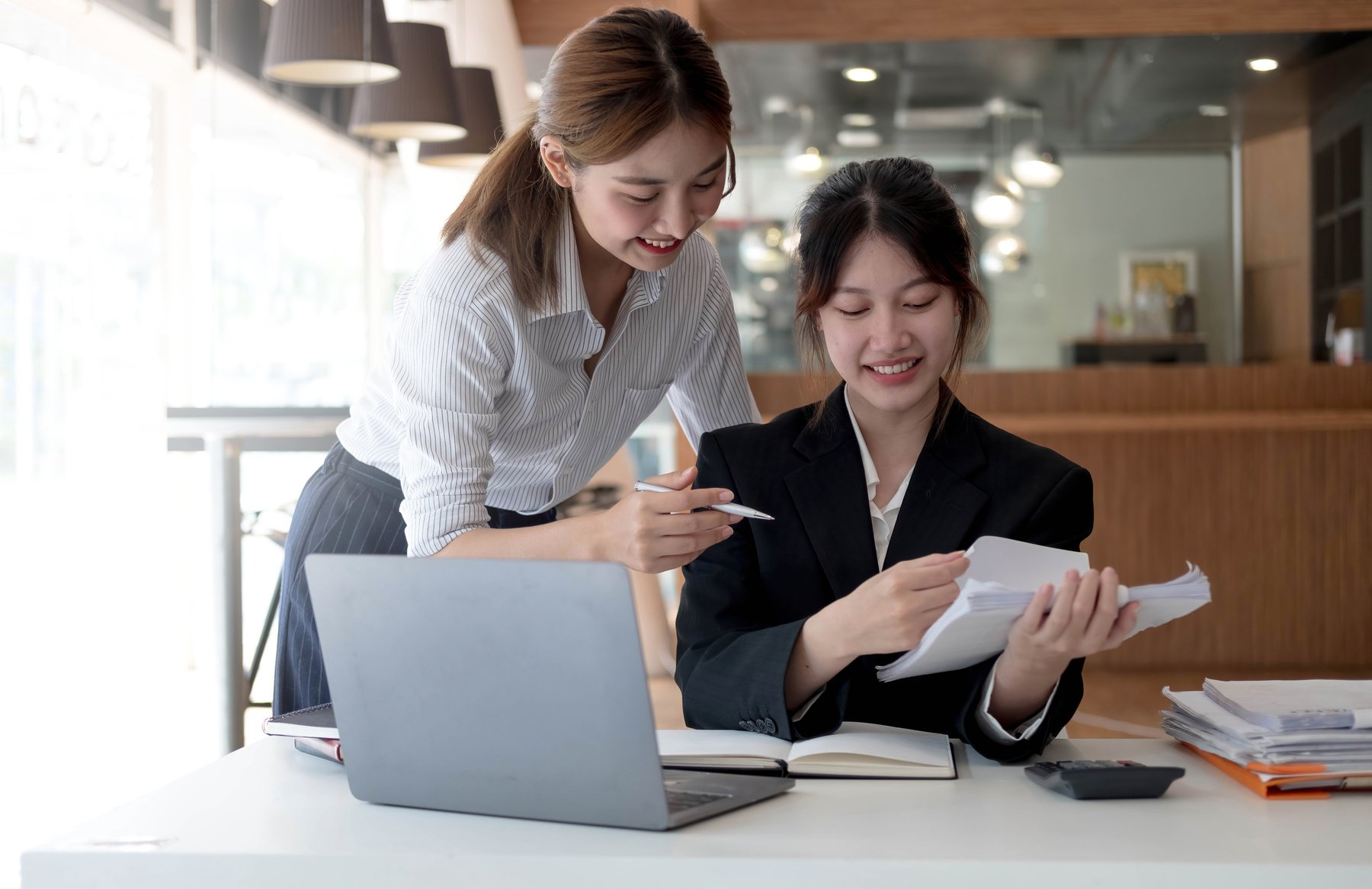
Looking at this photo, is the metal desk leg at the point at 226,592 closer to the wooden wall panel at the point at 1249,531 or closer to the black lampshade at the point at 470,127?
the black lampshade at the point at 470,127

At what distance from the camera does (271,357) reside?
454 cm

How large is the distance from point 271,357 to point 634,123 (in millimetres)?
3677

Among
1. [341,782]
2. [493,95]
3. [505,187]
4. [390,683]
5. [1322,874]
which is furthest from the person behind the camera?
[493,95]

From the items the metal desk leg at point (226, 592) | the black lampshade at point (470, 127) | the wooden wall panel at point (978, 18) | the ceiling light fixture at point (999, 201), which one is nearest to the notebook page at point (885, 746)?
the metal desk leg at point (226, 592)

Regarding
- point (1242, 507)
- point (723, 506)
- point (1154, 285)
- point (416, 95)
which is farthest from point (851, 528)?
point (1154, 285)

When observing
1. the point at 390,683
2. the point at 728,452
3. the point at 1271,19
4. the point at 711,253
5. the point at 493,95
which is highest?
the point at 1271,19

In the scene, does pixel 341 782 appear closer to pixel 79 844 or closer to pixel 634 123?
pixel 79 844

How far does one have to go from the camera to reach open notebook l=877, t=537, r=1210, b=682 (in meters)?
0.84

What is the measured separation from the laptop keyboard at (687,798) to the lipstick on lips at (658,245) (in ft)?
1.83

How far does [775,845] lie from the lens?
743 mm

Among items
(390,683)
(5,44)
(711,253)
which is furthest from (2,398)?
(390,683)

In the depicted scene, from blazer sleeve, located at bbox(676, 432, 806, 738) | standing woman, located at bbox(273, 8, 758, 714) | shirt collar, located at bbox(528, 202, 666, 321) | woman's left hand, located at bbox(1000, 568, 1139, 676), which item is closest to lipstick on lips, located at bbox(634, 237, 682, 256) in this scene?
standing woman, located at bbox(273, 8, 758, 714)

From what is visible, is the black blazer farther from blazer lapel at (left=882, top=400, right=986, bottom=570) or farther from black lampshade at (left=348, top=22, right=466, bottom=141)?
black lampshade at (left=348, top=22, right=466, bottom=141)

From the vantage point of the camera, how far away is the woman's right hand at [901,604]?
91cm
